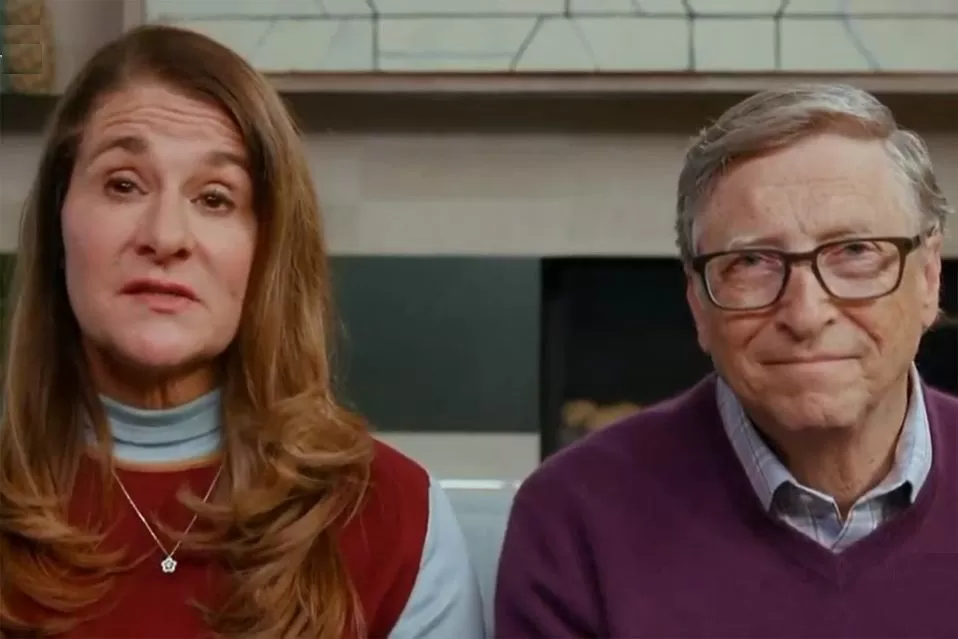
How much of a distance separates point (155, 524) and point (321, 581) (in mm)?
179

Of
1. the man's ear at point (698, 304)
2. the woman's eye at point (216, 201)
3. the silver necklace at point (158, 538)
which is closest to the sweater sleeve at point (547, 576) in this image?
the man's ear at point (698, 304)

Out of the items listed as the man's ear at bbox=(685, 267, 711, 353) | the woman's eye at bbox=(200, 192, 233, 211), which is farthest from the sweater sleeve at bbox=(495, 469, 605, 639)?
the woman's eye at bbox=(200, 192, 233, 211)

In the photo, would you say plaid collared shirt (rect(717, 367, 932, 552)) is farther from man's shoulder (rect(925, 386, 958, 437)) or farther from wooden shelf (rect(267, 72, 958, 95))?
wooden shelf (rect(267, 72, 958, 95))

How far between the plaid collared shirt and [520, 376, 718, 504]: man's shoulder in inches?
3.4

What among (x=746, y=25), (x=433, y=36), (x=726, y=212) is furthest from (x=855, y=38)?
(x=726, y=212)

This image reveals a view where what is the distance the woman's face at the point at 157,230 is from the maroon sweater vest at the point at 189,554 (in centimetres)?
13

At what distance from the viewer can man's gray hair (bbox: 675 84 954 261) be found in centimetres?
103

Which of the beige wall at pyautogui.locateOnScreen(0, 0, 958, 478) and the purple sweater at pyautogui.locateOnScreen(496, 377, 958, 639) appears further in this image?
the beige wall at pyautogui.locateOnScreen(0, 0, 958, 478)

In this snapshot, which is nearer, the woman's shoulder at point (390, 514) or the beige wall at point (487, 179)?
the woman's shoulder at point (390, 514)

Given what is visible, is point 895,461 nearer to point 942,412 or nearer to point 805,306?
point 942,412

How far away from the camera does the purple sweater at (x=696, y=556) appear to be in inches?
41.2

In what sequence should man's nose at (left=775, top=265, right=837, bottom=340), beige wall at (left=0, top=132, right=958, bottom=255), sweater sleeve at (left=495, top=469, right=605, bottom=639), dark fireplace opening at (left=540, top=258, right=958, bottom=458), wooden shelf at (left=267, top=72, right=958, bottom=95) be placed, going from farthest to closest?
dark fireplace opening at (left=540, top=258, right=958, bottom=458) → beige wall at (left=0, top=132, right=958, bottom=255) → wooden shelf at (left=267, top=72, right=958, bottom=95) → sweater sleeve at (left=495, top=469, right=605, bottom=639) → man's nose at (left=775, top=265, right=837, bottom=340)

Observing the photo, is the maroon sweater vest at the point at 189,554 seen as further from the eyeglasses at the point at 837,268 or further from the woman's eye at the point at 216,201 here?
the eyeglasses at the point at 837,268

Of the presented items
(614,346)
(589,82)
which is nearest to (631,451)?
(589,82)
